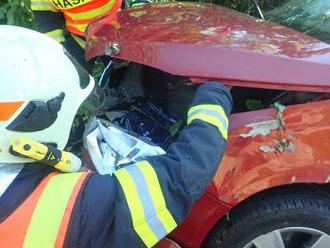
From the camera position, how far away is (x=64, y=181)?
4.80 feet

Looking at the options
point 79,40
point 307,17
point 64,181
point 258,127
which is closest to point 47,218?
point 64,181

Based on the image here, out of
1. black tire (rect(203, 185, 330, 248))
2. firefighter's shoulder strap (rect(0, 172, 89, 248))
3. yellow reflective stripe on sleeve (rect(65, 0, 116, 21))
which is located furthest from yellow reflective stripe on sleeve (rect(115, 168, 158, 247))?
yellow reflective stripe on sleeve (rect(65, 0, 116, 21))

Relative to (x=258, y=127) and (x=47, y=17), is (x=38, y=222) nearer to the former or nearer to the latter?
(x=258, y=127)

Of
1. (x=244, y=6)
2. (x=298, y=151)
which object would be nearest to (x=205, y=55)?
(x=298, y=151)

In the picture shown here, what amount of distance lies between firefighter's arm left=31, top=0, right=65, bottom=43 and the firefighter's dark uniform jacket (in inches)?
73.6

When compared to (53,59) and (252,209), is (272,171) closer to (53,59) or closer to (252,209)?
(252,209)

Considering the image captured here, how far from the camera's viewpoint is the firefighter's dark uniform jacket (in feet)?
4.61

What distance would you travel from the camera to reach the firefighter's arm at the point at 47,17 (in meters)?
3.16

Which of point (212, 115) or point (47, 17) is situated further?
point (47, 17)

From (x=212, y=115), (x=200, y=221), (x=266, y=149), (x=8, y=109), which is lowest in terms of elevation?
(x=200, y=221)

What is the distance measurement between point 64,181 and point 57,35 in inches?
77.5

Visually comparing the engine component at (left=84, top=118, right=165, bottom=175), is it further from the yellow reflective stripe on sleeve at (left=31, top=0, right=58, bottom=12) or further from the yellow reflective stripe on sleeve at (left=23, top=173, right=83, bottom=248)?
the yellow reflective stripe on sleeve at (left=31, top=0, right=58, bottom=12)

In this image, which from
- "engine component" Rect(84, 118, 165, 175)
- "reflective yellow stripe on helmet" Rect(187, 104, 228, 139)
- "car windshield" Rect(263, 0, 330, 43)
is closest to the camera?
"reflective yellow stripe on helmet" Rect(187, 104, 228, 139)

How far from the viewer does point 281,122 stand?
1.91m
